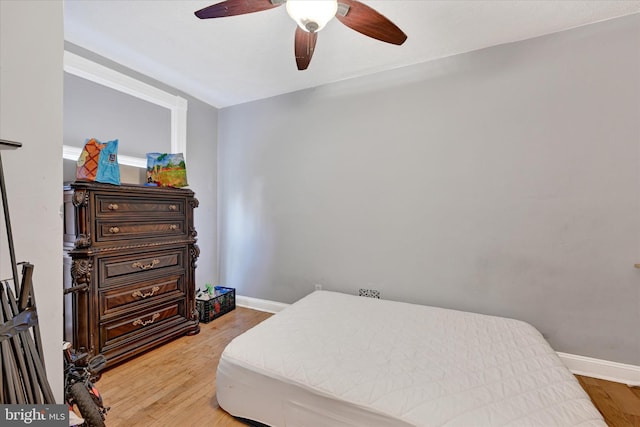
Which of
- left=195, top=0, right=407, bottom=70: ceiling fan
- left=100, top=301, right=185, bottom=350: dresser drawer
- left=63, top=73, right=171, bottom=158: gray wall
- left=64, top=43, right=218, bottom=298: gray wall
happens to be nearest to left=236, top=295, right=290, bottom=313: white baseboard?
left=64, top=43, right=218, bottom=298: gray wall

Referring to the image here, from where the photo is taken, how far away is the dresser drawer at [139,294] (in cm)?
198

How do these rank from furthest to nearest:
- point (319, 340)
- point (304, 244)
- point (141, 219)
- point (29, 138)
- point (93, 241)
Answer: point (304, 244)
point (141, 219)
point (93, 241)
point (319, 340)
point (29, 138)

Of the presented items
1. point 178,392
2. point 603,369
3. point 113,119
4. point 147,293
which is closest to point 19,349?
point 178,392

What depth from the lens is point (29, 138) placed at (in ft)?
2.99

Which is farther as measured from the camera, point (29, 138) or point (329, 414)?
point (329, 414)

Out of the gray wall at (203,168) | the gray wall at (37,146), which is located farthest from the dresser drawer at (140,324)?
the gray wall at (37,146)

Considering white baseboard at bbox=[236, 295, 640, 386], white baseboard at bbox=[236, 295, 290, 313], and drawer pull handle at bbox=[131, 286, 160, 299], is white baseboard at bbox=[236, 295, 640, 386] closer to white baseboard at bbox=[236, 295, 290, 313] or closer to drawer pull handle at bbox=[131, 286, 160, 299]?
white baseboard at bbox=[236, 295, 290, 313]

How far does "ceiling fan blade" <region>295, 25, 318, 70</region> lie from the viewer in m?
1.53

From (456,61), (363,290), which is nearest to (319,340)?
(363,290)

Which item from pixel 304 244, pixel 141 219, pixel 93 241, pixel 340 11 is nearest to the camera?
pixel 340 11

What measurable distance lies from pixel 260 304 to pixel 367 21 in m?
2.79

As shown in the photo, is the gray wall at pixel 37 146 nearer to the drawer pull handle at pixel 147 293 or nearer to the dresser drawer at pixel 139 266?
the dresser drawer at pixel 139 266

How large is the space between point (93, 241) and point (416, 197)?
2.46 meters

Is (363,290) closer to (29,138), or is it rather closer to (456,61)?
(456,61)
